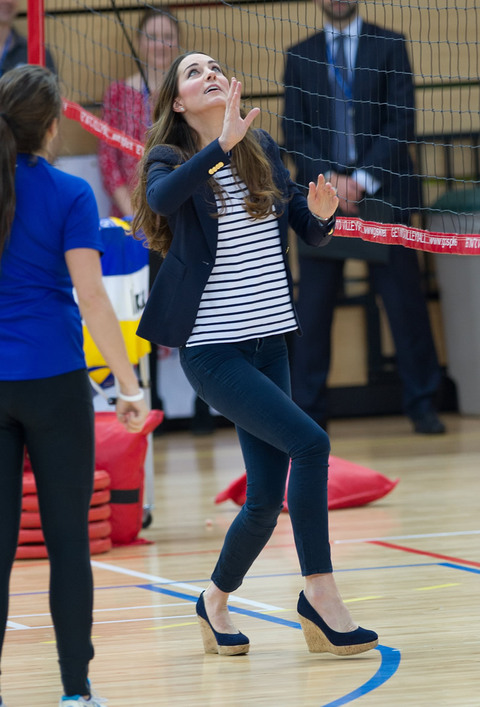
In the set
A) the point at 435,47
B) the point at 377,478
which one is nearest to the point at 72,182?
the point at 377,478

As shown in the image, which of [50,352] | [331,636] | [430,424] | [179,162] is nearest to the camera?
[50,352]

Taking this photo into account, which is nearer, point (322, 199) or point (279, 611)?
point (322, 199)

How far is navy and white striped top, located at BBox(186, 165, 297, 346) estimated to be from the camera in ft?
9.56

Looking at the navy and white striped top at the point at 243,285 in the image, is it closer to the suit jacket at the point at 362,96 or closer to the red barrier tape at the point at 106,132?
the red barrier tape at the point at 106,132

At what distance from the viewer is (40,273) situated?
7.89 ft

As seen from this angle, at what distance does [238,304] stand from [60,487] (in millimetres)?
754

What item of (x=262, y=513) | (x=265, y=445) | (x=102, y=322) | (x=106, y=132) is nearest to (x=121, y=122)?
(x=106, y=132)

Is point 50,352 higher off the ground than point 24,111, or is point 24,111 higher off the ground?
point 24,111

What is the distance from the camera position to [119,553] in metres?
4.45

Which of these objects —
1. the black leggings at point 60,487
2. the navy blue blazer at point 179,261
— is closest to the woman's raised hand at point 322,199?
the navy blue blazer at point 179,261

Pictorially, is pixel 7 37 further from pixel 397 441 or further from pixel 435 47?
pixel 397 441

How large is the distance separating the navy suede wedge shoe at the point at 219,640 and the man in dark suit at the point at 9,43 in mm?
3620

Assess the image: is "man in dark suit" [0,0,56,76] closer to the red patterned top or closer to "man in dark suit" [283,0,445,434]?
the red patterned top

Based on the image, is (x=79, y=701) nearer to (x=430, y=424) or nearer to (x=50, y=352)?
(x=50, y=352)
